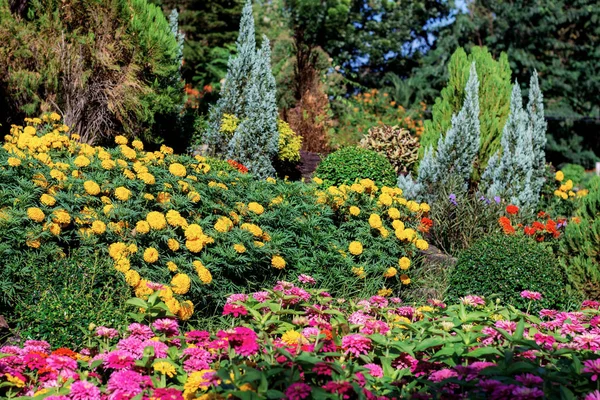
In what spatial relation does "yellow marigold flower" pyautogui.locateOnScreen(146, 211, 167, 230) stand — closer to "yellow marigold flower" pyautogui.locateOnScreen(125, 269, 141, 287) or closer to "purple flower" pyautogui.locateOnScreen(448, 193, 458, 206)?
"yellow marigold flower" pyautogui.locateOnScreen(125, 269, 141, 287)

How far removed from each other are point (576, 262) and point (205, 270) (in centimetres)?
375

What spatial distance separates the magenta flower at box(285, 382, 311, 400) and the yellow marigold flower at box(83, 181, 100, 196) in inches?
122

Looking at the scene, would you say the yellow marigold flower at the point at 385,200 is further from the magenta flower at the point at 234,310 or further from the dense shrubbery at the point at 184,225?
the magenta flower at the point at 234,310

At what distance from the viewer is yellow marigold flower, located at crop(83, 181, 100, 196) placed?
203 inches

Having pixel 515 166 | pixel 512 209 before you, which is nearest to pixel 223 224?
pixel 512 209

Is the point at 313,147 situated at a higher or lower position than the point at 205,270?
higher

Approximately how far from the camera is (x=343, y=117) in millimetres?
15070

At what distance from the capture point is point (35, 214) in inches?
186

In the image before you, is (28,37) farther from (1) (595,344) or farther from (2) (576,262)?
(1) (595,344)

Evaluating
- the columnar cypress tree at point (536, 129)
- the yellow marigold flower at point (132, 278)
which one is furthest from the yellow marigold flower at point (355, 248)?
the columnar cypress tree at point (536, 129)

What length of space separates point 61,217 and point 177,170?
4.34 ft

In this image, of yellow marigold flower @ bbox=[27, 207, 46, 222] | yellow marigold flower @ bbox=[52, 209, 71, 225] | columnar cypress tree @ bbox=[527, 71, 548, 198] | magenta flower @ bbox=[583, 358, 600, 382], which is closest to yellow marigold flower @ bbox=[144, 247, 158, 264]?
yellow marigold flower @ bbox=[52, 209, 71, 225]

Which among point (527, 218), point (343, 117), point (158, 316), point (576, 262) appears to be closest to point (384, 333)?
point (158, 316)

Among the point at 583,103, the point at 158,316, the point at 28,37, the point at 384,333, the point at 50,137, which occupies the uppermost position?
the point at 583,103
